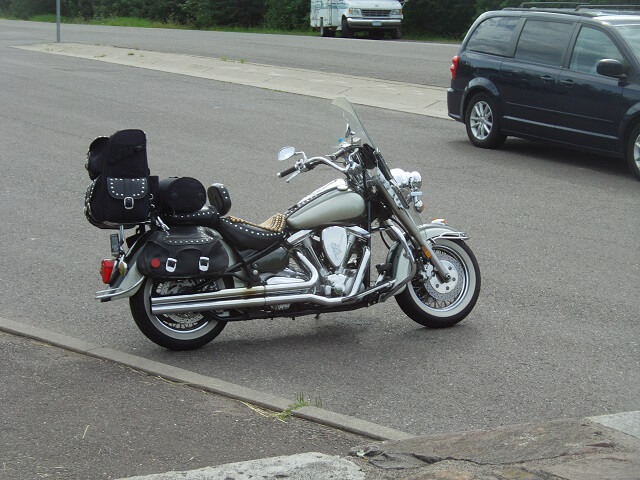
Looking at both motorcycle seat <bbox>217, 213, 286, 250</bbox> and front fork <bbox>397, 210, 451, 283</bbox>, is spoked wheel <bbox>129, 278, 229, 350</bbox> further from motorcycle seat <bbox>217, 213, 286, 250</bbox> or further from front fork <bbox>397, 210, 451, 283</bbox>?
front fork <bbox>397, 210, 451, 283</bbox>

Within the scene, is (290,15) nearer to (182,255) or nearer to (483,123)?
(483,123)

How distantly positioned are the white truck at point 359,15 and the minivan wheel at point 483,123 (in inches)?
862

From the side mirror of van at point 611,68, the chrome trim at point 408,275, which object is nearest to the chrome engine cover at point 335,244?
the chrome trim at point 408,275

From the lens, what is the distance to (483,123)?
14133 millimetres

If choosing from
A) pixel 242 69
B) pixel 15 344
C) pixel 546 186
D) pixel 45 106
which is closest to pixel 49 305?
pixel 15 344

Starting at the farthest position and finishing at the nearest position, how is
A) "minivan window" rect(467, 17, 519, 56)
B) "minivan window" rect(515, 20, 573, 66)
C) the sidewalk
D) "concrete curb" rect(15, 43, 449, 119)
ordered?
"concrete curb" rect(15, 43, 449, 119) < "minivan window" rect(467, 17, 519, 56) < "minivan window" rect(515, 20, 573, 66) < the sidewalk

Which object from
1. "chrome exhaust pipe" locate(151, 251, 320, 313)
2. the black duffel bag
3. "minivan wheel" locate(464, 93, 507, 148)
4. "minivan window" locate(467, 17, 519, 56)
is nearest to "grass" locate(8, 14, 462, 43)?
"minivan window" locate(467, 17, 519, 56)

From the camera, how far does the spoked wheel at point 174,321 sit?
20.7 ft

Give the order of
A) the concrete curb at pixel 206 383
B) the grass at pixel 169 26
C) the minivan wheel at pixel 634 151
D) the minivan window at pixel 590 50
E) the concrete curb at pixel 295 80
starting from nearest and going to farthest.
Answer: the concrete curb at pixel 206 383 < the minivan wheel at pixel 634 151 < the minivan window at pixel 590 50 < the concrete curb at pixel 295 80 < the grass at pixel 169 26

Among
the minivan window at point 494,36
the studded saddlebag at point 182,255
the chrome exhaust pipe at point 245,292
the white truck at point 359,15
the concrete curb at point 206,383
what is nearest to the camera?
the concrete curb at point 206,383

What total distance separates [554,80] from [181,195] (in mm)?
7928

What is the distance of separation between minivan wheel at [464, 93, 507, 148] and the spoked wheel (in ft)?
26.8

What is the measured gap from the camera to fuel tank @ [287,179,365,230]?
6605 mm

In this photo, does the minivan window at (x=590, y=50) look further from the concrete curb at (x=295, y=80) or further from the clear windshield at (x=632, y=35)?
the concrete curb at (x=295, y=80)
